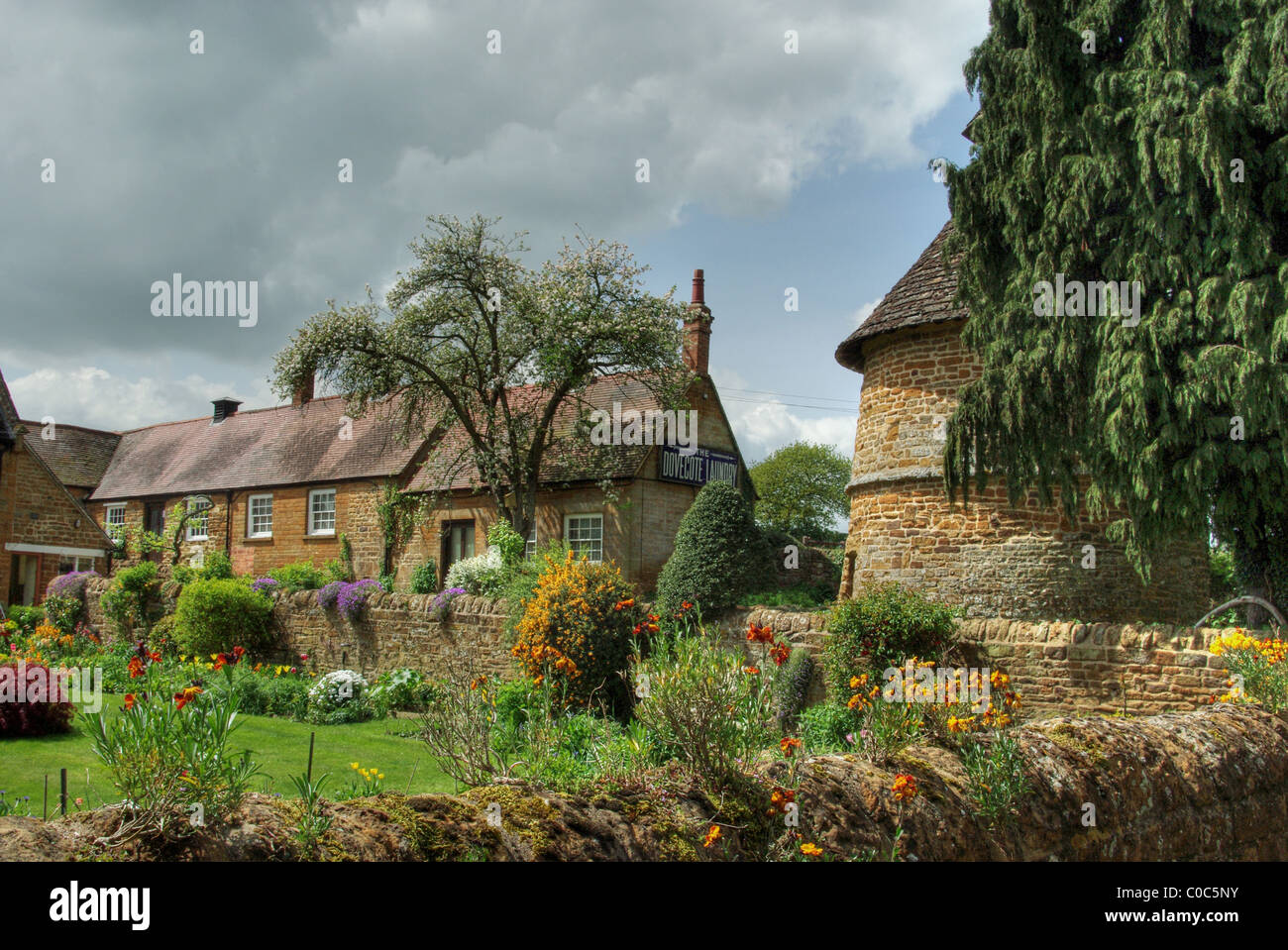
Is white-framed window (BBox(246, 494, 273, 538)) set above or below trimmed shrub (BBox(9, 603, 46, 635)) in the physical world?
above

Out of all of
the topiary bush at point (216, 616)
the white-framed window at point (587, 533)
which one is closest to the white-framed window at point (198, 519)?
the topiary bush at point (216, 616)

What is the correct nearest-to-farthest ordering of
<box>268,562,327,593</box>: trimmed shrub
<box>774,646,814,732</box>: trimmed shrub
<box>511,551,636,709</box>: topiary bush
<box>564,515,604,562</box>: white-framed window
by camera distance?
<box>774,646,814,732</box>: trimmed shrub
<box>511,551,636,709</box>: topiary bush
<box>564,515,604,562</box>: white-framed window
<box>268,562,327,593</box>: trimmed shrub

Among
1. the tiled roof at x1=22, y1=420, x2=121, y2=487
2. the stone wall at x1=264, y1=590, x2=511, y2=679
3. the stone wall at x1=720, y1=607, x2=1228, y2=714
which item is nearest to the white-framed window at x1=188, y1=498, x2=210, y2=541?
the tiled roof at x1=22, y1=420, x2=121, y2=487

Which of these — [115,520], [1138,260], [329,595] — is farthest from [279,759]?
[115,520]

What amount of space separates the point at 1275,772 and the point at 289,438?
96.4 feet

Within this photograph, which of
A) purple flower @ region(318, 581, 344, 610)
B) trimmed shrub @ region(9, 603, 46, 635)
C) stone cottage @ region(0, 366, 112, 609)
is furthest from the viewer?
stone cottage @ region(0, 366, 112, 609)

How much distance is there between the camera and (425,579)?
24094mm

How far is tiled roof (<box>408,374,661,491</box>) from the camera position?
22.0 metres

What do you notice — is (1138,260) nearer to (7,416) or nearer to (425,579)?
(425,579)

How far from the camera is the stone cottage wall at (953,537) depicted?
1373 centimetres

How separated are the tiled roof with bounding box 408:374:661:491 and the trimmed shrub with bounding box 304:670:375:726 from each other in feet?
25.2

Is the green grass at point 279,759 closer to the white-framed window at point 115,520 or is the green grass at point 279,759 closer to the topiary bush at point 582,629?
the topiary bush at point 582,629

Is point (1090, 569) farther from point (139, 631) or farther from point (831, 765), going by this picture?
point (139, 631)

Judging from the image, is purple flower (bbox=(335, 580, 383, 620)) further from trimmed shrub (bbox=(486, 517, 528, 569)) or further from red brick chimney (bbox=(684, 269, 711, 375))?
red brick chimney (bbox=(684, 269, 711, 375))
